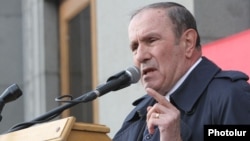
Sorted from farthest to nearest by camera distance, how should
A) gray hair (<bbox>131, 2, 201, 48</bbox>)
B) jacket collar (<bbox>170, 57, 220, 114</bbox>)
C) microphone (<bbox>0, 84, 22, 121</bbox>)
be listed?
1. microphone (<bbox>0, 84, 22, 121</bbox>)
2. gray hair (<bbox>131, 2, 201, 48</bbox>)
3. jacket collar (<bbox>170, 57, 220, 114</bbox>)

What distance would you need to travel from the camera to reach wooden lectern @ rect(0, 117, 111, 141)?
2.63m

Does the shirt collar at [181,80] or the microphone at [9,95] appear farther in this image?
the microphone at [9,95]

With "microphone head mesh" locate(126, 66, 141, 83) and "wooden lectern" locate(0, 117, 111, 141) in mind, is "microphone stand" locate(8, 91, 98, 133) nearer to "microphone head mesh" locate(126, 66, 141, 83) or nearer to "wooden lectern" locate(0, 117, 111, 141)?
"microphone head mesh" locate(126, 66, 141, 83)

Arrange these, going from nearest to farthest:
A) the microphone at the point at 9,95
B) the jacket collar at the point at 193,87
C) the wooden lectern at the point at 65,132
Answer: the wooden lectern at the point at 65,132
the jacket collar at the point at 193,87
the microphone at the point at 9,95

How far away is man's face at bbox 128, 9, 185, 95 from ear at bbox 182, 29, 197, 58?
0.03 metres

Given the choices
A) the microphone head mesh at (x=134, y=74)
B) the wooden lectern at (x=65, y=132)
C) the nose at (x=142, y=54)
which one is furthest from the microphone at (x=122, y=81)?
the wooden lectern at (x=65, y=132)

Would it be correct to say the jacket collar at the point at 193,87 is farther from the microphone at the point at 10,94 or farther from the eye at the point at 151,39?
the microphone at the point at 10,94

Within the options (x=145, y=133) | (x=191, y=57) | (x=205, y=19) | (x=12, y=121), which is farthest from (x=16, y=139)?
(x=12, y=121)

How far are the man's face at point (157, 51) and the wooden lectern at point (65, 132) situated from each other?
0.32 meters

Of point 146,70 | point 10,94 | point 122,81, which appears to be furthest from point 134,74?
point 10,94

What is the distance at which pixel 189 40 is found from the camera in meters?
3.10

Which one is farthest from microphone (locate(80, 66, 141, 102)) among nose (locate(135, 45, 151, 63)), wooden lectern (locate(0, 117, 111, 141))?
wooden lectern (locate(0, 117, 111, 141))

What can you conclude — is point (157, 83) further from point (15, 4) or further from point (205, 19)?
point (15, 4)

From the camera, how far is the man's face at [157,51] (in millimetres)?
2982
